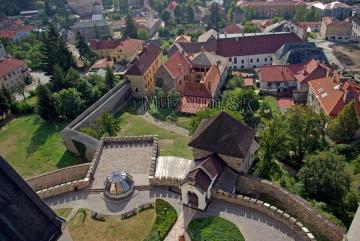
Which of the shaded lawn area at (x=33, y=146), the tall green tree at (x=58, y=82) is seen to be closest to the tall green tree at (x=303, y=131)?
the shaded lawn area at (x=33, y=146)

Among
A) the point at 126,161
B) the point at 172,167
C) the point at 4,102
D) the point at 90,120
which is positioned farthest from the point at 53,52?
the point at 172,167

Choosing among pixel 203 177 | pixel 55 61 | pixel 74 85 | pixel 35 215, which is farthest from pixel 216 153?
pixel 55 61

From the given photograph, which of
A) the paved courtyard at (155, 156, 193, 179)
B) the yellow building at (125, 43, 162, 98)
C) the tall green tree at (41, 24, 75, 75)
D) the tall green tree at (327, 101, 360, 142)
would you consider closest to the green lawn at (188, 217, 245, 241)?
the paved courtyard at (155, 156, 193, 179)

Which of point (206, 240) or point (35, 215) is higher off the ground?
point (35, 215)

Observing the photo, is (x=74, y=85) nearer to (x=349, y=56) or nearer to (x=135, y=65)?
(x=135, y=65)

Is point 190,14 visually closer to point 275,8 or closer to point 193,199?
point 275,8

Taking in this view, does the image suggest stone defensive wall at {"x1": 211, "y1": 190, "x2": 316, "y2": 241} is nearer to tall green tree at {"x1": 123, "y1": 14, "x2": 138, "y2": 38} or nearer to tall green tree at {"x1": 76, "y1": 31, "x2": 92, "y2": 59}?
tall green tree at {"x1": 76, "y1": 31, "x2": 92, "y2": 59}
